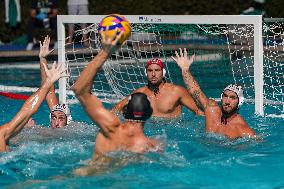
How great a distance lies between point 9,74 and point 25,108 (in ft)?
30.2

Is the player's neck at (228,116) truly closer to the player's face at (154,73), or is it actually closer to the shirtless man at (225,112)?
the shirtless man at (225,112)

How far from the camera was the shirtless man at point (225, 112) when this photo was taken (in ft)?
27.2

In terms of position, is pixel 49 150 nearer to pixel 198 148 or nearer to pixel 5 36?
pixel 198 148

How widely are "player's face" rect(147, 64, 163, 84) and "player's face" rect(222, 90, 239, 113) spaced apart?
52.9 inches

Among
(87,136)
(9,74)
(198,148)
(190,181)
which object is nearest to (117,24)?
(190,181)

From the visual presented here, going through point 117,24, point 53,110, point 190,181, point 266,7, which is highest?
point 266,7

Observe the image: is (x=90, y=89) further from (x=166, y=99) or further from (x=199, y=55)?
(x=199, y=55)

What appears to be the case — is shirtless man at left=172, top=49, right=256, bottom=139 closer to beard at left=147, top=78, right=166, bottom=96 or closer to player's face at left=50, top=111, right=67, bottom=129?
beard at left=147, top=78, right=166, bottom=96

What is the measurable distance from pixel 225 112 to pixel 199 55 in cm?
697

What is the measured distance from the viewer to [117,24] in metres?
6.57

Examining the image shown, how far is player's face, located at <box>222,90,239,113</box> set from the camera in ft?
27.0

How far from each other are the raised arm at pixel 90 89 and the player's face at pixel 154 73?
2.88m

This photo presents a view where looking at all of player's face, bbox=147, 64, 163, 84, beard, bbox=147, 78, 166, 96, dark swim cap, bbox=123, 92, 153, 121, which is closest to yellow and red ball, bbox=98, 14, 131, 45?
dark swim cap, bbox=123, 92, 153, 121

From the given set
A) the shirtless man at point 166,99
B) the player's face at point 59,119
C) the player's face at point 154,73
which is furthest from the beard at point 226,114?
the player's face at point 59,119
